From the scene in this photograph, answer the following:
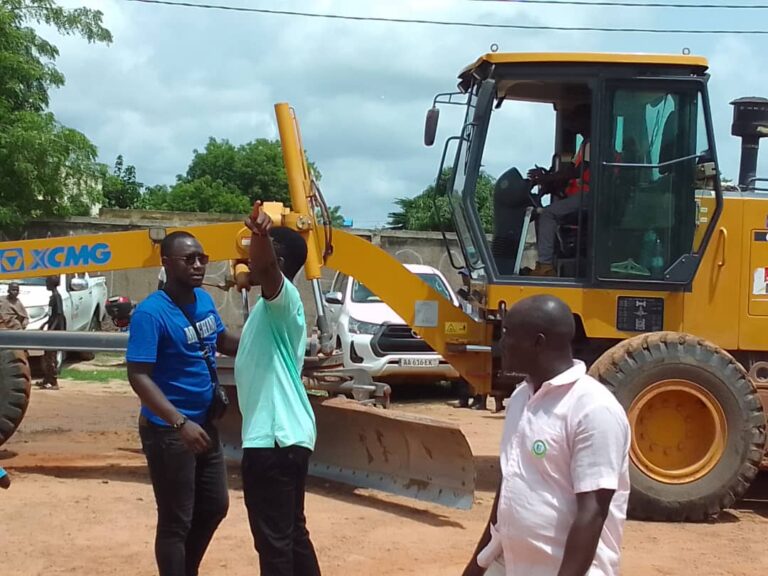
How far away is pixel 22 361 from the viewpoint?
28.3 ft

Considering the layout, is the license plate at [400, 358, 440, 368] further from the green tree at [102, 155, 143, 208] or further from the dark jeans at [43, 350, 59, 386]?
the green tree at [102, 155, 143, 208]

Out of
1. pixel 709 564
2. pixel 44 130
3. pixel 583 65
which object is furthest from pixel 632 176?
pixel 44 130

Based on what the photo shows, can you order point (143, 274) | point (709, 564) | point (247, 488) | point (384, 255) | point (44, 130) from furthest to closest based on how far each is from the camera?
point (143, 274) → point (44, 130) → point (384, 255) → point (709, 564) → point (247, 488)

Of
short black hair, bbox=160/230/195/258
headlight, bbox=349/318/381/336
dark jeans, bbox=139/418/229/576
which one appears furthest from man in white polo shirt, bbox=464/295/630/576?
headlight, bbox=349/318/381/336

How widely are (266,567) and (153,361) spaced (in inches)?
39.1

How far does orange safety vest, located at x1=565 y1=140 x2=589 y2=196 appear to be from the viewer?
24.7ft

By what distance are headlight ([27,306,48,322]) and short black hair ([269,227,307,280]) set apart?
38.8ft

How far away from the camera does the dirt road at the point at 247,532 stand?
5870 millimetres

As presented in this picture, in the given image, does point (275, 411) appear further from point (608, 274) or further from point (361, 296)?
point (361, 296)

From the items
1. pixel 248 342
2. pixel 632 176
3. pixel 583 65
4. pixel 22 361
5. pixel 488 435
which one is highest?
pixel 583 65

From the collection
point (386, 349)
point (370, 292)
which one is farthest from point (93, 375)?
point (386, 349)

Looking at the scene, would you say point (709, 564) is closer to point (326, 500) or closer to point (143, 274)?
point (326, 500)

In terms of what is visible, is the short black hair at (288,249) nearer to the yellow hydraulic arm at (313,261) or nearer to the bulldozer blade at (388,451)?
the bulldozer blade at (388,451)

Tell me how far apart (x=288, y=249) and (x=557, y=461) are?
182 centimetres
